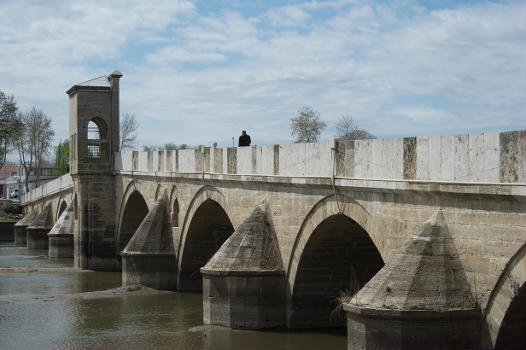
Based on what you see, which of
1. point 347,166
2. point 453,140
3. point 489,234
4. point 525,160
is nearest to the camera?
point 525,160

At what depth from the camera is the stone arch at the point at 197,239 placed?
19.9 meters

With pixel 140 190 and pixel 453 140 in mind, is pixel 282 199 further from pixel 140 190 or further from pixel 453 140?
pixel 140 190

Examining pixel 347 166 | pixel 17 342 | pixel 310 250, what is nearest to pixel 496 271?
pixel 347 166

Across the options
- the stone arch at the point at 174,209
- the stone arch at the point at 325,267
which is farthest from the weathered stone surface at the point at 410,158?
the stone arch at the point at 174,209

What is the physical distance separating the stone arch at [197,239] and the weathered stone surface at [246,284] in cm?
526

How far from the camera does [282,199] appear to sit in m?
14.3

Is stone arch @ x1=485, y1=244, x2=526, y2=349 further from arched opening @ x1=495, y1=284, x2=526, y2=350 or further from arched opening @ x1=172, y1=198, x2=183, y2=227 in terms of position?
arched opening @ x1=172, y1=198, x2=183, y2=227

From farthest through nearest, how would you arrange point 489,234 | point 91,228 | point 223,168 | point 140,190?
point 91,228 → point 140,190 → point 223,168 → point 489,234

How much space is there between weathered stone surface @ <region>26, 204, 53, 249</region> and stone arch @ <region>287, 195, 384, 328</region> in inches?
1030

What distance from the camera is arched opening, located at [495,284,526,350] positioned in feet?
28.2

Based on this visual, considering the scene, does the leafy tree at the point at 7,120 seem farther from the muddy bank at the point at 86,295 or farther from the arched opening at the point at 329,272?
the arched opening at the point at 329,272

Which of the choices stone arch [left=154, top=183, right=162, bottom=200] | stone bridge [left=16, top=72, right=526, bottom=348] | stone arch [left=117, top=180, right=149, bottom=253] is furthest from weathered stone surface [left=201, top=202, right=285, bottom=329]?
stone arch [left=117, top=180, right=149, bottom=253]

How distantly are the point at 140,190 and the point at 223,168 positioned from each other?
28.3 feet

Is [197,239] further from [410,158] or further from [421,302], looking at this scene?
[421,302]
